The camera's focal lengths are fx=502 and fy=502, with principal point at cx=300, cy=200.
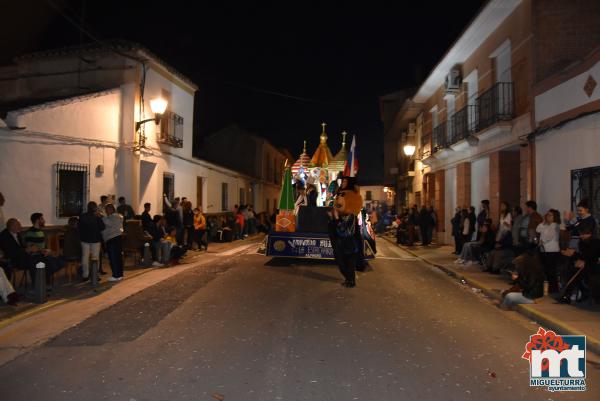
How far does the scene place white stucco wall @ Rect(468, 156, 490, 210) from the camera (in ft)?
56.0

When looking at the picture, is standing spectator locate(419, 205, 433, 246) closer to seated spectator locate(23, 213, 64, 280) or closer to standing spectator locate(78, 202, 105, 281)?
standing spectator locate(78, 202, 105, 281)

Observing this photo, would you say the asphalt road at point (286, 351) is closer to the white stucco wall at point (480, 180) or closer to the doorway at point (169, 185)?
the white stucco wall at point (480, 180)

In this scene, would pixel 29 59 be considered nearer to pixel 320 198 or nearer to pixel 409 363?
pixel 320 198

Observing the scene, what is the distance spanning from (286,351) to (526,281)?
4541 millimetres

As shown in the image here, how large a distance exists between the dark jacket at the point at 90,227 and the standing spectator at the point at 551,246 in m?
8.65

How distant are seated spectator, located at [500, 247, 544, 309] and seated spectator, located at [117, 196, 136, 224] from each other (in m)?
10.6

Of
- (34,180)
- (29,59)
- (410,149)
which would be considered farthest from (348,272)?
(410,149)

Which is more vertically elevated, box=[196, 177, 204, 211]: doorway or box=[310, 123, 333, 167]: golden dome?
box=[310, 123, 333, 167]: golden dome

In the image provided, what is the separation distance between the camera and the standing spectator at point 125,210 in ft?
48.0

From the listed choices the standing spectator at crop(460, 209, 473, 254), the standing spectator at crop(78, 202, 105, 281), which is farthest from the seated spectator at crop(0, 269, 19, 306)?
the standing spectator at crop(460, 209, 473, 254)

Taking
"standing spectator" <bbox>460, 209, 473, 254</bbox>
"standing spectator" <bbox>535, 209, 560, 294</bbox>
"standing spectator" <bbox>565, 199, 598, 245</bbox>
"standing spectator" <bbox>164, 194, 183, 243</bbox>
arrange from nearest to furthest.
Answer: "standing spectator" <bbox>565, 199, 598, 245</bbox>
"standing spectator" <bbox>535, 209, 560, 294</bbox>
"standing spectator" <bbox>460, 209, 473, 254</bbox>
"standing spectator" <bbox>164, 194, 183, 243</bbox>

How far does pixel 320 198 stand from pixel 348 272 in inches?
317

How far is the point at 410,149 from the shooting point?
25.5 meters

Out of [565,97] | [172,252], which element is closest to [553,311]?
[565,97]
